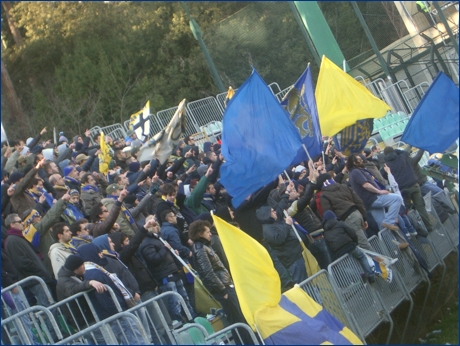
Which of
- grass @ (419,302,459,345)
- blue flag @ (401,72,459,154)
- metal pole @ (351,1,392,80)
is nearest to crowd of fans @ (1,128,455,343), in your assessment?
blue flag @ (401,72,459,154)

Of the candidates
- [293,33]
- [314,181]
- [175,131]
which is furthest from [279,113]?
[293,33]

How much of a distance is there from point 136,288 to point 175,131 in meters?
5.45

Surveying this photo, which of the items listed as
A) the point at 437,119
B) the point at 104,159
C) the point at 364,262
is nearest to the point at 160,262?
the point at 364,262

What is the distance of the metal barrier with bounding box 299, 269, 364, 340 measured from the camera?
10.9 metres

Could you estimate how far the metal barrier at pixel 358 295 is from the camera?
11523 mm

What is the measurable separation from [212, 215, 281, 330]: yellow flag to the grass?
422 centimetres

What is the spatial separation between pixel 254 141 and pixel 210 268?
2.06 metres

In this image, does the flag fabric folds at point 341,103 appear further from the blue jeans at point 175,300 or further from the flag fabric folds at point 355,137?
the blue jeans at point 175,300

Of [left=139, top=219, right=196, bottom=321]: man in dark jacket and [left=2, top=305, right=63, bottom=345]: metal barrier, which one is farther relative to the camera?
[left=139, top=219, right=196, bottom=321]: man in dark jacket

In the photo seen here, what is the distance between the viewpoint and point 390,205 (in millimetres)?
13508

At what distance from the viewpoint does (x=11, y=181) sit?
511 inches

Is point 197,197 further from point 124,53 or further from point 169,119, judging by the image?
point 124,53

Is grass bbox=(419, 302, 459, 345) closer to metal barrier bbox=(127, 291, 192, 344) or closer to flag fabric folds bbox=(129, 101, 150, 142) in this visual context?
metal barrier bbox=(127, 291, 192, 344)

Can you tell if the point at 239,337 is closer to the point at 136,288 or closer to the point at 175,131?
the point at 136,288
